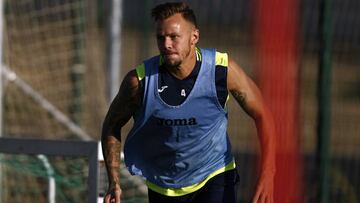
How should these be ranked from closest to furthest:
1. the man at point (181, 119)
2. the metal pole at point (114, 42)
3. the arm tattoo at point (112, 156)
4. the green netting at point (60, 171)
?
the man at point (181, 119)
the arm tattoo at point (112, 156)
the green netting at point (60, 171)
the metal pole at point (114, 42)

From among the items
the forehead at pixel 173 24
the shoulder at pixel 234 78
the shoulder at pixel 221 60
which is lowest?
the shoulder at pixel 234 78

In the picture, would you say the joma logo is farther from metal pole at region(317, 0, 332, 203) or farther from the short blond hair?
metal pole at region(317, 0, 332, 203)

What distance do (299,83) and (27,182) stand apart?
262cm

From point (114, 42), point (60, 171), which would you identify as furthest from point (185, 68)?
point (114, 42)

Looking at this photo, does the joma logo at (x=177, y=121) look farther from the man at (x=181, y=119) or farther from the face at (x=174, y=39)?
the face at (x=174, y=39)

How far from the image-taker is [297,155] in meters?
8.44

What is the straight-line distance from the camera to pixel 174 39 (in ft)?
18.5

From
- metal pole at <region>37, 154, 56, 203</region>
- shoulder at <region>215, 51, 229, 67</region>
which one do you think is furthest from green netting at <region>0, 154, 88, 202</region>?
shoulder at <region>215, 51, 229, 67</region>

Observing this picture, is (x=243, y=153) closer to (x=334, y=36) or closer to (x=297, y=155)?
(x=297, y=155)

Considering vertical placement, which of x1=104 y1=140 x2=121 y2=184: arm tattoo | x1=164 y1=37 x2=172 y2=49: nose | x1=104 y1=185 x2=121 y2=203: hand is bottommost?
x1=104 y1=185 x2=121 y2=203: hand

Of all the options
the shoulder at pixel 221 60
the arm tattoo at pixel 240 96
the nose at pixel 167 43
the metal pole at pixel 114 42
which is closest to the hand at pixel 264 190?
the arm tattoo at pixel 240 96

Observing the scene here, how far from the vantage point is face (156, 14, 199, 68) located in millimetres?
5625

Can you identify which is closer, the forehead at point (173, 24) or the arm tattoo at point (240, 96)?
the forehead at point (173, 24)

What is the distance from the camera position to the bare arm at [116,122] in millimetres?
5758
